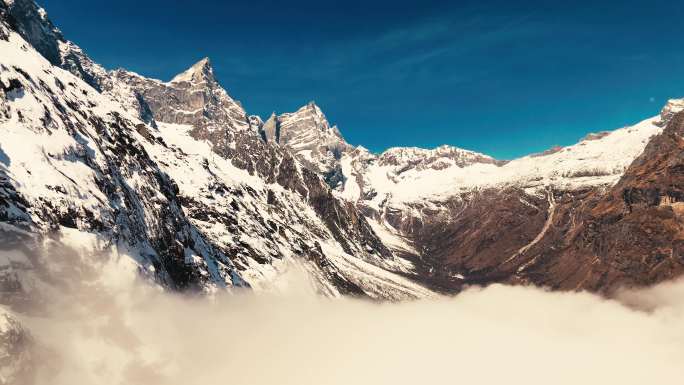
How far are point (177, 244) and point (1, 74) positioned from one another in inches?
2722

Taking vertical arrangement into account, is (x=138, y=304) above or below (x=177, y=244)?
below

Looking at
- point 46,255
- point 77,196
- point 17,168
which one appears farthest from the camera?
point 77,196

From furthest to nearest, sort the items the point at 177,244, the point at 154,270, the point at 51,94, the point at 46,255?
1. the point at 177,244
2. the point at 51,94
3. the point at 154,270
4. the point at 46,255

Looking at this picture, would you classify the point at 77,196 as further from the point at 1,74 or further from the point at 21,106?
the point at 1,74

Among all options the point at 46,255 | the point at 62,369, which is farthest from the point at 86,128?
the point at 62,369

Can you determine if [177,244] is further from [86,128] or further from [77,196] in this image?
[77,196]

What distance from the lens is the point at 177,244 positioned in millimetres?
171250

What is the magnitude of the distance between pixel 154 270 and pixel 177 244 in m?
38.9

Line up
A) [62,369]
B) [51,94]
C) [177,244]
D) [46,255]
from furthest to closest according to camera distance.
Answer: [177,244] < [51,94] < [46,255] < [62,369]

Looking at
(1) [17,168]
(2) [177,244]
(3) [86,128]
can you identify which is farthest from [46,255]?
(2) [177,244]

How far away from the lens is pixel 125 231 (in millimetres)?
123938

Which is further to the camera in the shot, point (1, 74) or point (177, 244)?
point (177, 244)

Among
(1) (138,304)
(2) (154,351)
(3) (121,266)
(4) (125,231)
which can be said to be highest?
(4) (125,231)

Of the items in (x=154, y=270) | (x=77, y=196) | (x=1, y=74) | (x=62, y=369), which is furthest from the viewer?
(x=154, y=270)
